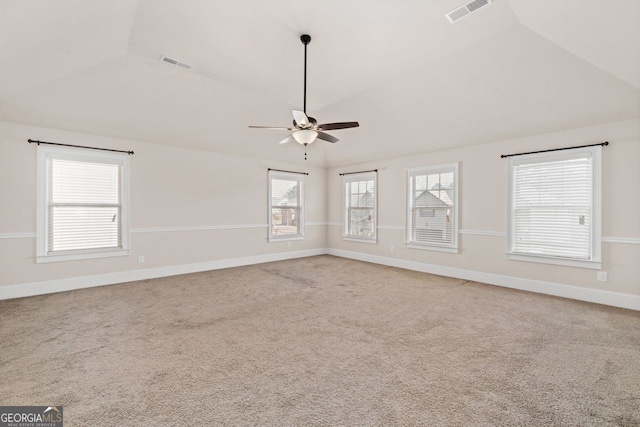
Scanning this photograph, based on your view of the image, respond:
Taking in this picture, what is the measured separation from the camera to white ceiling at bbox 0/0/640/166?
2.54m

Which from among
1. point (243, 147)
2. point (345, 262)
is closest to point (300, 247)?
point (345, 262)

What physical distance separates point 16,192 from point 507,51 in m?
6.65

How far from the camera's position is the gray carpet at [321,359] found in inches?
71.7

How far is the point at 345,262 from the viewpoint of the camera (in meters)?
6.86

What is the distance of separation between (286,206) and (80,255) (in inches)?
160

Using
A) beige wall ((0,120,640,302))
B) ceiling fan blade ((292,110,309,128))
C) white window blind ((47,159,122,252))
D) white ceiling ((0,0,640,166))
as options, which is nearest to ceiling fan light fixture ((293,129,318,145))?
ceiling fan blade ((292,110,309,128))

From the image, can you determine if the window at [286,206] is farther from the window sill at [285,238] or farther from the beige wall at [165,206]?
→ the beige wall at [165,206]

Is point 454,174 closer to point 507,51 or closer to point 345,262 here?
point 507,51

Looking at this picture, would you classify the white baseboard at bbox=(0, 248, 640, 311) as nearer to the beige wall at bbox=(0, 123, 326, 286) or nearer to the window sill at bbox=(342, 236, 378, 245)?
the beige wall at bbox=(0, 123, 326, 286)

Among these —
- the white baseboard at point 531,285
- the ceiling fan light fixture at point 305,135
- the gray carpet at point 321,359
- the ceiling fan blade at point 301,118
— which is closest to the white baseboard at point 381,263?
the white baseboard at point 531,285

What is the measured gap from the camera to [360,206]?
7.27 metres

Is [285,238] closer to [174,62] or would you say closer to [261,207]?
[261,207]

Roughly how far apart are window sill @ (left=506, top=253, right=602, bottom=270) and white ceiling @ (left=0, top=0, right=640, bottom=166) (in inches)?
75.7

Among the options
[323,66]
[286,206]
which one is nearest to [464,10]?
[323,66]
